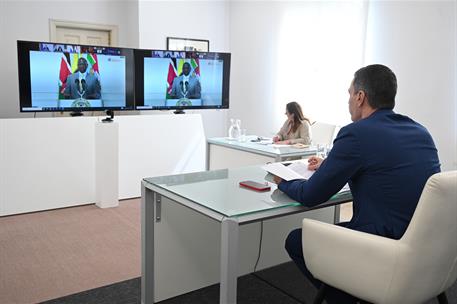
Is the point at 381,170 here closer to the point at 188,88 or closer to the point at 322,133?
the point at 322,133

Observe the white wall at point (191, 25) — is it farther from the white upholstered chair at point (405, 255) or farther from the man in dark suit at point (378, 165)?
the white upholstered chair at point (405, 255)

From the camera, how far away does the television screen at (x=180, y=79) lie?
15.8ft

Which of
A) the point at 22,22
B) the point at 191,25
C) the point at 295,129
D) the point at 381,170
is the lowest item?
the point at 295,129

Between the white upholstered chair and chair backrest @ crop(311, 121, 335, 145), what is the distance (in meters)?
2.85

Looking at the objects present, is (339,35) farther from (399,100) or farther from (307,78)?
(399,100)

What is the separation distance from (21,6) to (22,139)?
94.5 inches

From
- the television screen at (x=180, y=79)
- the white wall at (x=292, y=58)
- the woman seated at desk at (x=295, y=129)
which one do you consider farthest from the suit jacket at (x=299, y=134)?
the white wall at (x=292, y=58)

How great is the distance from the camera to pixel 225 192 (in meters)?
2.16

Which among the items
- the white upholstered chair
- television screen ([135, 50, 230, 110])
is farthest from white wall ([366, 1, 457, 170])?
the white upholstered chair

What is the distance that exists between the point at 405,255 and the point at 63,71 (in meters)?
3.59

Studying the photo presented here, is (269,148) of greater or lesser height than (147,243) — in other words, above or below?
above

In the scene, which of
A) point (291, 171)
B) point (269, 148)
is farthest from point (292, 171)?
point (269, 148)

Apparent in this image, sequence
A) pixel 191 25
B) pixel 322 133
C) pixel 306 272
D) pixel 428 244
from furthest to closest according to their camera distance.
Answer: pixel 191 25, pixel 322 133, pixel 306 272, pixel 428 244

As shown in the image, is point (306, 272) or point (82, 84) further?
point (82, 84)
